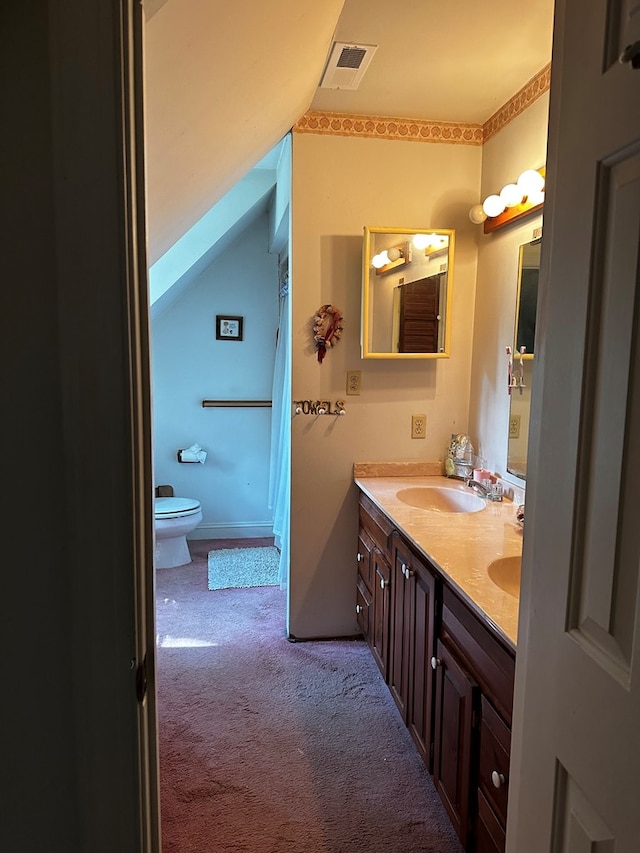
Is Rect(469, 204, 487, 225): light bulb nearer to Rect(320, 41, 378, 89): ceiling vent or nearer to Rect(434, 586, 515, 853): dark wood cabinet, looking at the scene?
Rect(320, 41, 378, 89): ceiling vent

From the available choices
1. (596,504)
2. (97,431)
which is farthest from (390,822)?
(97,431)

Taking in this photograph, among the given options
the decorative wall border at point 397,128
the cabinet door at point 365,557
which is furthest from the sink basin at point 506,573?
Answer: the decorative wall border at point 397,128

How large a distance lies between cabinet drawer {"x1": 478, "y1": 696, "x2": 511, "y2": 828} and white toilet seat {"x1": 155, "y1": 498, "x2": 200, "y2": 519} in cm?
264

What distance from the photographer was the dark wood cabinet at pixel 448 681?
1.31 metres

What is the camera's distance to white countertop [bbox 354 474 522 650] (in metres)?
1.32

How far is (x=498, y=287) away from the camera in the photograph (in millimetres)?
2414

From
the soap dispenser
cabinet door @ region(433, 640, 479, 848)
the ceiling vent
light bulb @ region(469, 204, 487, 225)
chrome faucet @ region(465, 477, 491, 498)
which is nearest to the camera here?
cabinet door @ region(433, 640, 479, 848)

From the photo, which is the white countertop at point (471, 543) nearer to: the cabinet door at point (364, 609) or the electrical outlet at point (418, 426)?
the electrical outlet at point (418, 426)

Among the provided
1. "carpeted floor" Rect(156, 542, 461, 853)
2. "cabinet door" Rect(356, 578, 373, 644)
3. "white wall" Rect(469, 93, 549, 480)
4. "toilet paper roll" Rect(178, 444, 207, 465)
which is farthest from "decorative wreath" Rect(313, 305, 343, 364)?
"toilet paper roll" Rect(178, 444, 207, 465)

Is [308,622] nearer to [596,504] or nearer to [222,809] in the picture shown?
[222,809]

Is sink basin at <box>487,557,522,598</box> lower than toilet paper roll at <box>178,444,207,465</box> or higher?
higher

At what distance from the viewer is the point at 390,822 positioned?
5.70 feet

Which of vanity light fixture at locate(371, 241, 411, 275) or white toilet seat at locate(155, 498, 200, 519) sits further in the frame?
white toilet seat at locate(155, 498, 200, 519)

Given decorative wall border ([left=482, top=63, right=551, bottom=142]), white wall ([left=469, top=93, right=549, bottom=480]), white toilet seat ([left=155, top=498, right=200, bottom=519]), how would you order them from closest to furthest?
decorative wall border ([left=482, top=63, right=551, bottom=142]) < white wall ([left=469, top=93, right=549, bottom=480]) < white toilet seat ([left=155, top=498, right=200, bottom=519])
